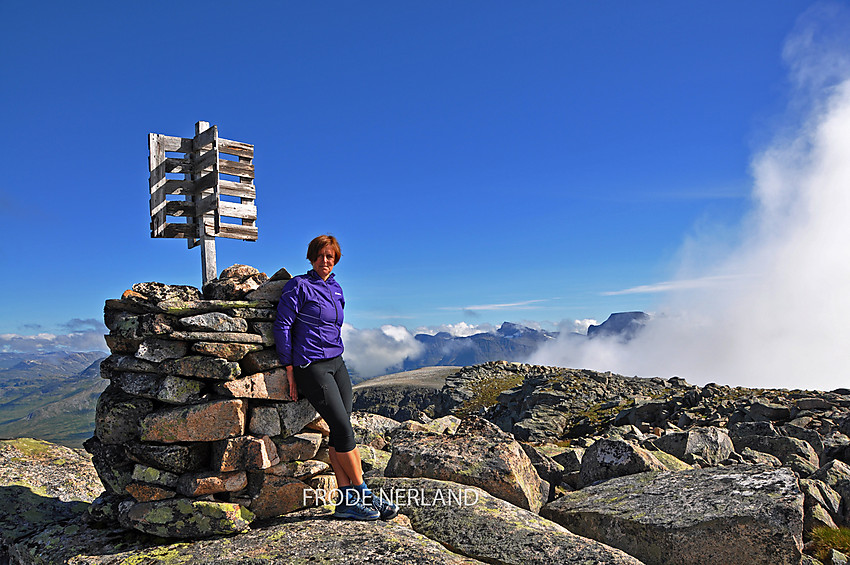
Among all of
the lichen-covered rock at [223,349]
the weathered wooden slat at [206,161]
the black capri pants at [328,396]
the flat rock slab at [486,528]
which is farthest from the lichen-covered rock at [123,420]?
the weathered wooden slat at [206,161]

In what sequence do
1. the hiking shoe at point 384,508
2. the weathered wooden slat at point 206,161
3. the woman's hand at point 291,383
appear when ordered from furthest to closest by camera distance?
the weathered wooden slat at point 206,161 < the woman's hand at point 291,383 < the hiking shoe at point 384,508

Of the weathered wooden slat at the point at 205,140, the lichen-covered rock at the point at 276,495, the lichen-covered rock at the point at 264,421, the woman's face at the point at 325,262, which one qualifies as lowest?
the lichen-covered rock at the point at 276,495

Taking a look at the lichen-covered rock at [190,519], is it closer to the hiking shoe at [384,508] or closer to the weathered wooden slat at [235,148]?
the hiking shoe at [384,508]

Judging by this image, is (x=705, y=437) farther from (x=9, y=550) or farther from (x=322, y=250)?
(x=9, y=550)

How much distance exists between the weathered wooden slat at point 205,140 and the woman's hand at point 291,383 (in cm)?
608

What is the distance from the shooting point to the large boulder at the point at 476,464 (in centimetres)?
1328

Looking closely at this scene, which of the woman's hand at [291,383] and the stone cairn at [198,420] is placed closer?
the stone cairn at [198,420]

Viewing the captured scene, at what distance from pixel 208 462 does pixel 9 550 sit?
5676 mm

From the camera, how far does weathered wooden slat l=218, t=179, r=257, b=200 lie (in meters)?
13.3

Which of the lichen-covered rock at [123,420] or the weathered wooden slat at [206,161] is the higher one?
the weathered wooden slat at [206,161]

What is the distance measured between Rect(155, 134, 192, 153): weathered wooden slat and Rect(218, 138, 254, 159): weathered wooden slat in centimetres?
118

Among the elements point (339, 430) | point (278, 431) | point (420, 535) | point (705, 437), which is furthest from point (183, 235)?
point (705, 437)

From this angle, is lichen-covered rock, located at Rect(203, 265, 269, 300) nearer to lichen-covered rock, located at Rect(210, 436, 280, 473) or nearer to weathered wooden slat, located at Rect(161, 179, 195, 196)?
weathered wooden slat, located at Rect(161, 179, 195, 196)

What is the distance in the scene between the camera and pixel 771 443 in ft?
72.1
